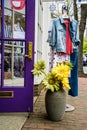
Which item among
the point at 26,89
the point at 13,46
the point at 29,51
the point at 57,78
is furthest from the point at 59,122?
the point at 13,46

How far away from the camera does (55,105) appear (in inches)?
253

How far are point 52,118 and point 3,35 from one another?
1747 millimetres

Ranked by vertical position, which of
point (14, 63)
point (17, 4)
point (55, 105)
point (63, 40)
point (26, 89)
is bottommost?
point (55, 105)

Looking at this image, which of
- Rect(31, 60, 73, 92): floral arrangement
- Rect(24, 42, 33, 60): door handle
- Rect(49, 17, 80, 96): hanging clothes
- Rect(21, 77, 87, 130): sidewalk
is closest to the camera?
Rect(21, 77, 87, 130): sidewalk

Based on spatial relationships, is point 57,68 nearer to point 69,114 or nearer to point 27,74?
point 27,74

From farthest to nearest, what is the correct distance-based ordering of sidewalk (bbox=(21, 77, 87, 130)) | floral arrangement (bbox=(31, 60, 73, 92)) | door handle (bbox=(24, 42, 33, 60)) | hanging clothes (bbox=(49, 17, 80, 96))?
hanging clothes (bbox=(49, 17, 80, 96)) < door handle (bbox=(24, 42, 33, 60)) < floral arrangement (bbox=(31, 60, 73, 92)) < sidewalk (bbox=(21, 77, 87, 130))

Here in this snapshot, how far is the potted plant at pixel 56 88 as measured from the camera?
636cm

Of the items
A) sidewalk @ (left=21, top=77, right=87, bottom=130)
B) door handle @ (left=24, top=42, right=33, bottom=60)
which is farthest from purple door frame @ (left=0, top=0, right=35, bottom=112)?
sidewalk @ (left=21, top=77, right=87, bottom=130)

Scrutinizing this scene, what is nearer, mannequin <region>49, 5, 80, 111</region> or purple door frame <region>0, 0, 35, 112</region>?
purple door frame <region>0, 0, 35, 112</region>

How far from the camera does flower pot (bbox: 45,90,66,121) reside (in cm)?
642

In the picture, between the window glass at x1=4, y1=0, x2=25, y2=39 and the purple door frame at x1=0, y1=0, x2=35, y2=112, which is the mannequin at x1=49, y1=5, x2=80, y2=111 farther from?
the window glass at x1=4, y1=0, x2=25, y2=39

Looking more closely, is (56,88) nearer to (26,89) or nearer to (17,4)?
(26,89)

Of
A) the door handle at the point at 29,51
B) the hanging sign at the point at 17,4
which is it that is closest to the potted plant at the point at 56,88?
the door handle at the point at 29,51

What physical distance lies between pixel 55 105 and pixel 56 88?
302 mm
